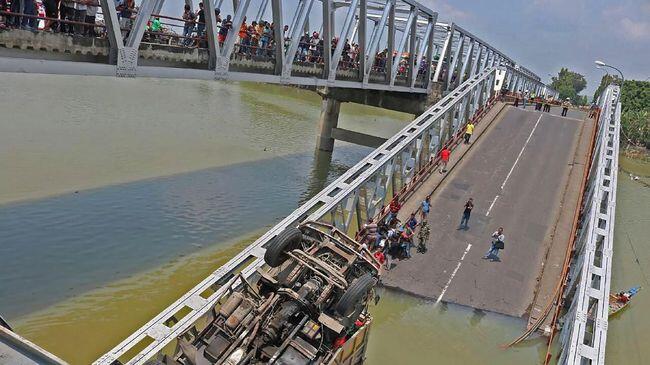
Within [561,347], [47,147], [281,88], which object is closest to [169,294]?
[561,347]

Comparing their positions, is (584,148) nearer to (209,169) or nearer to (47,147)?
(209,169)

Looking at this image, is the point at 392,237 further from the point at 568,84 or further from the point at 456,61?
the point at 568,84

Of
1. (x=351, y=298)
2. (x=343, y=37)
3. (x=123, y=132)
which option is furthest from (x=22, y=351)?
(x=123, y=132)

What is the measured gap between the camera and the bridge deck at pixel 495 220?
15148mm

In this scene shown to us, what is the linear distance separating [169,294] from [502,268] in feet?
32.4

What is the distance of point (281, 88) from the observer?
211ft

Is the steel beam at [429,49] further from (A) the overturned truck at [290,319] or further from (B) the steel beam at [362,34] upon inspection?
(A) the overturned truck at [290,319]

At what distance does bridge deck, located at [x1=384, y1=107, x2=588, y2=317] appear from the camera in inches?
596

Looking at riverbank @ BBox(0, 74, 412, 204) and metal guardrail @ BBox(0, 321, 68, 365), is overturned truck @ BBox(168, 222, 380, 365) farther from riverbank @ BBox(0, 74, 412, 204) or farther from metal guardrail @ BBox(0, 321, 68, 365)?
riverbank @ BBox(0, 74, 412, 204)

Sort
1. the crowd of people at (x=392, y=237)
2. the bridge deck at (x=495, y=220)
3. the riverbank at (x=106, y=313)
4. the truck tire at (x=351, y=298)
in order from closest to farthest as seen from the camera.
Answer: the truck tire at (x=351, y=298) < the riverbank at (x=106, y=313) < the bridge deck at (x=495, y=220) < the crowd of people at (x=392, y=237)

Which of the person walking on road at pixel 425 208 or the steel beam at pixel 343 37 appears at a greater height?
the steel beam at pixel 343 37

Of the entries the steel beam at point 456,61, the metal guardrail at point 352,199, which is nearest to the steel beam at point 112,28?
the metal guardrail at point 352,199

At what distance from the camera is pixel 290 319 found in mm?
9695

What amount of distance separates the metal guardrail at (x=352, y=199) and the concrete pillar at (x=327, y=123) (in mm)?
6791
